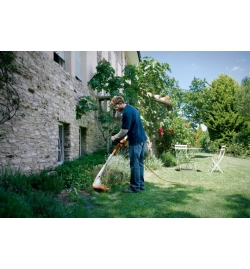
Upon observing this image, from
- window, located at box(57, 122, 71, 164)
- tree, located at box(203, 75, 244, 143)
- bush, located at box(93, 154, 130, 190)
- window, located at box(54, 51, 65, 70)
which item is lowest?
bush, located at box(93, 154, 130, 190)

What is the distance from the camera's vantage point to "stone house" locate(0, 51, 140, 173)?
3.50m

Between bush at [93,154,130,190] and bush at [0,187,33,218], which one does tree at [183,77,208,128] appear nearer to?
bush at [93,154,130,190]

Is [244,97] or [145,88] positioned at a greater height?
[145,88]

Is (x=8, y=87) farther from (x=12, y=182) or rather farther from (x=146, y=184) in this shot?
(x=146, y=184)

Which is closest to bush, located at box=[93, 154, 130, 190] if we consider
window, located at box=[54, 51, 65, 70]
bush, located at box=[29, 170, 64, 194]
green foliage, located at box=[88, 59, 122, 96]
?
bush, located at box=[29, 170, 64, 194]

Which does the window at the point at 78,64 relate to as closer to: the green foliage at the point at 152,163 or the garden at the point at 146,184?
the garden at the point at 146,184

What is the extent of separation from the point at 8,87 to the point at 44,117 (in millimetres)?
1149

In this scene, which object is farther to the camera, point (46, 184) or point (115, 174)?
point (115, 174)

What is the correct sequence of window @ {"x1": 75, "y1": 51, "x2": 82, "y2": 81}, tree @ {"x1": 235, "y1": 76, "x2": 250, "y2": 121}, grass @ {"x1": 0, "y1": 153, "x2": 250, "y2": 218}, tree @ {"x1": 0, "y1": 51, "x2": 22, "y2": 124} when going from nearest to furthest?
grass @ {"x1": 0, "y1": 153, "x2": 250, "y2": 218} < tree @ {"x1": 0, "y1": 51, "x2": 22, "y2": 124} < tree @ {"x1": 235, "y1": 76, "x2": 250, "y2": 121} < window @ {"x1": 75, "y1": 51, "x2": 82, "y2": 81}

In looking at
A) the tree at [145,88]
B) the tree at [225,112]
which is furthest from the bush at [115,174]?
the tree at [225,112]

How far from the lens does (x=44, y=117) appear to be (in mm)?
4359

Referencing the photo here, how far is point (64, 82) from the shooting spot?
214 inches

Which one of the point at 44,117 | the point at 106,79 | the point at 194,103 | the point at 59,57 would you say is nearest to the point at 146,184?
the point at 44,117

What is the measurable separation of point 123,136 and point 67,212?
157 cm
